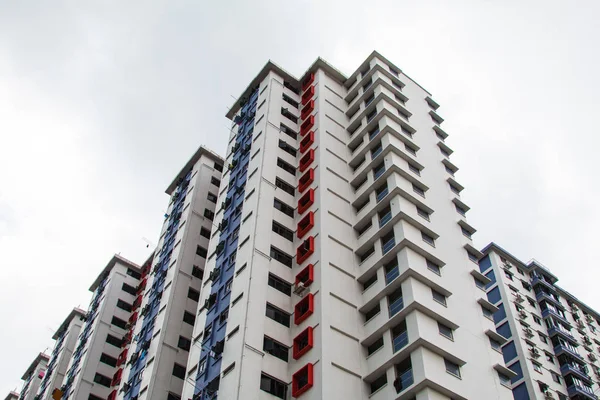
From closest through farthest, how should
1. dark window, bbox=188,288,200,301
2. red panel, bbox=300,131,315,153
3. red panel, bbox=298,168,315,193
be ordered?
red panel, bbox=298,168,315,193, red panel, bbox=300,131,315,153, dark window, bbox=188,288,200,301

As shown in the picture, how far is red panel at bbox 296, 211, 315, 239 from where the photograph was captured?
42.1 meters

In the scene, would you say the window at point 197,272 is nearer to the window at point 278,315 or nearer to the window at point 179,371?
the window at point 179,371

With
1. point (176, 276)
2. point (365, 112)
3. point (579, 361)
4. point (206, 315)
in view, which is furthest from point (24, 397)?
point (579, 361)

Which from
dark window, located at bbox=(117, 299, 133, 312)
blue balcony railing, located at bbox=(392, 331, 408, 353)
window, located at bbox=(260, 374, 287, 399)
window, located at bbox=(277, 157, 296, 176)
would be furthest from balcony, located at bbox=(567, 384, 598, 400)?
dark window, located at bbox=(117, 299, 133, 312)

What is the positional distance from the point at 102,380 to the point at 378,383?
35.4m

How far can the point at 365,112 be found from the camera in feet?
169

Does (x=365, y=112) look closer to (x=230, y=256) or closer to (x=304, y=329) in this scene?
(x=230, y=256)

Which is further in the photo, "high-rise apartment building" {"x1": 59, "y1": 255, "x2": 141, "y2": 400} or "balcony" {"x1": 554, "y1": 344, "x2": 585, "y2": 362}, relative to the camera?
"balcony" {"x1": 554, "y1": 344, "x2": 585, "y2": 362}

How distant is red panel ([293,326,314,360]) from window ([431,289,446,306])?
7483 millimetres

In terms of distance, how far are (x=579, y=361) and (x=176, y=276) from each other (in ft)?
133

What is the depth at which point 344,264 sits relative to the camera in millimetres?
40281

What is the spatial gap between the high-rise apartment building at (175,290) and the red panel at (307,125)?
13.1 meters

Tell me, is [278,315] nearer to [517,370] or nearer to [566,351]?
[517,370]

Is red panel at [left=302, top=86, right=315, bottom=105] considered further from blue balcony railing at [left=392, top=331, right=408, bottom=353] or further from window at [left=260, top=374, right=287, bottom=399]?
window at [left=260, top=374, right=287, bottom=399]
